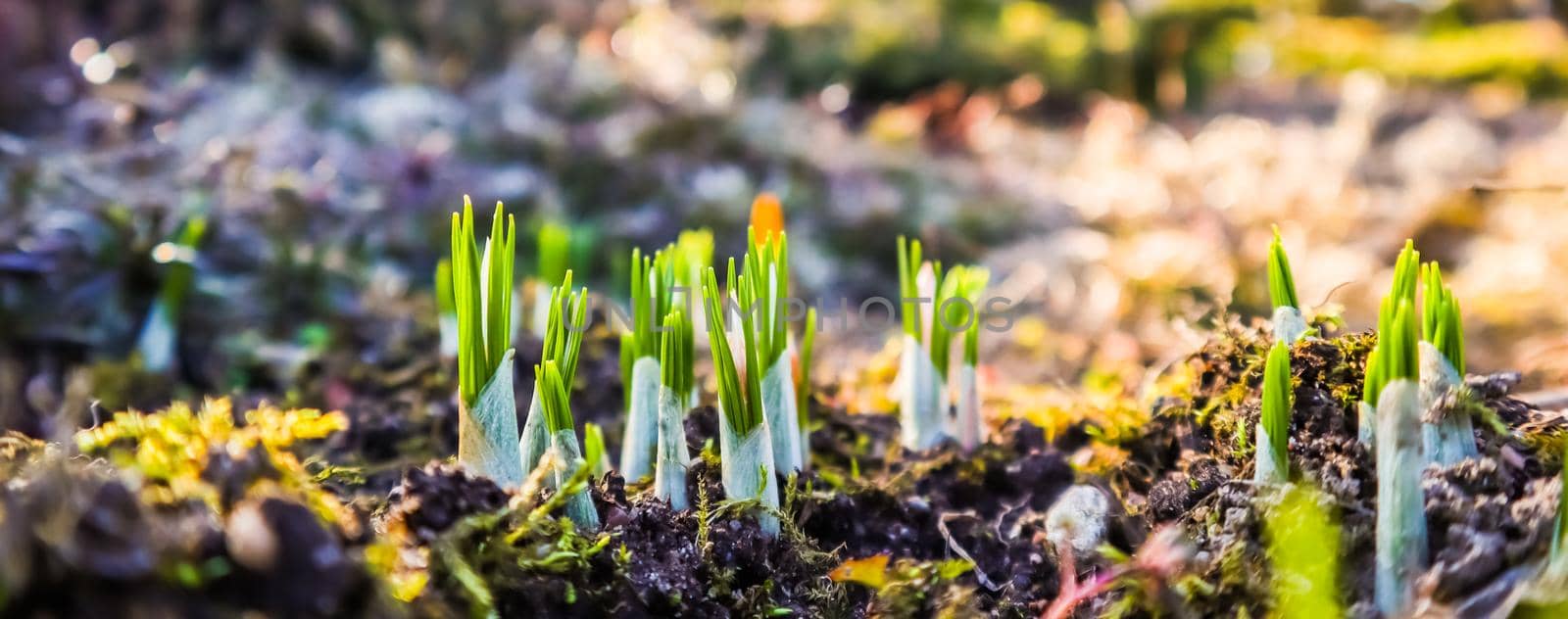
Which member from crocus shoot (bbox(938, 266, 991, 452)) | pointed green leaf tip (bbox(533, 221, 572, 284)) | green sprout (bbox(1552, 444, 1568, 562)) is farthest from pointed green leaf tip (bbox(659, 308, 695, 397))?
green sprout (bbox(1552, 444, 1568, 562))

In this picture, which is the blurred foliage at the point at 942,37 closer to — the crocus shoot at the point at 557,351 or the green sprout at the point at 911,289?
the green sprout at the point at 911,289

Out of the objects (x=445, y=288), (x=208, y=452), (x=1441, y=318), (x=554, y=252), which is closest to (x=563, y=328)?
(x=208, y=452)

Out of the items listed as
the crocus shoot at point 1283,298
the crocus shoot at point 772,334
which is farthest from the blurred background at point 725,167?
the crocus shoot at point 772,334

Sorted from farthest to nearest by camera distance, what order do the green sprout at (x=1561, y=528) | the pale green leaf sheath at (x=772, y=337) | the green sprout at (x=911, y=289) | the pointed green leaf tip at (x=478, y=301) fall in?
the green sprout at (x=911, y=289)
the pale green leaf sheath at (x=772, y=337)
the pointed green leaf tip at (x=478, y=301)
the green sprout at (x=1561, y=528)

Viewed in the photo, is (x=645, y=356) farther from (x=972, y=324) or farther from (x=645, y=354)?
(x=972, y=324)

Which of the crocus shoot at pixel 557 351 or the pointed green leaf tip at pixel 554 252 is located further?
the pointed green leaf tip at pixel 554 252

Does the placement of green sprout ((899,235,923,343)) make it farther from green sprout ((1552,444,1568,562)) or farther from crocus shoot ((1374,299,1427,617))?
green sprout ((1552,444,1568,562))

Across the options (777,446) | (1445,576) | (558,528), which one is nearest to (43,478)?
(558,528)
